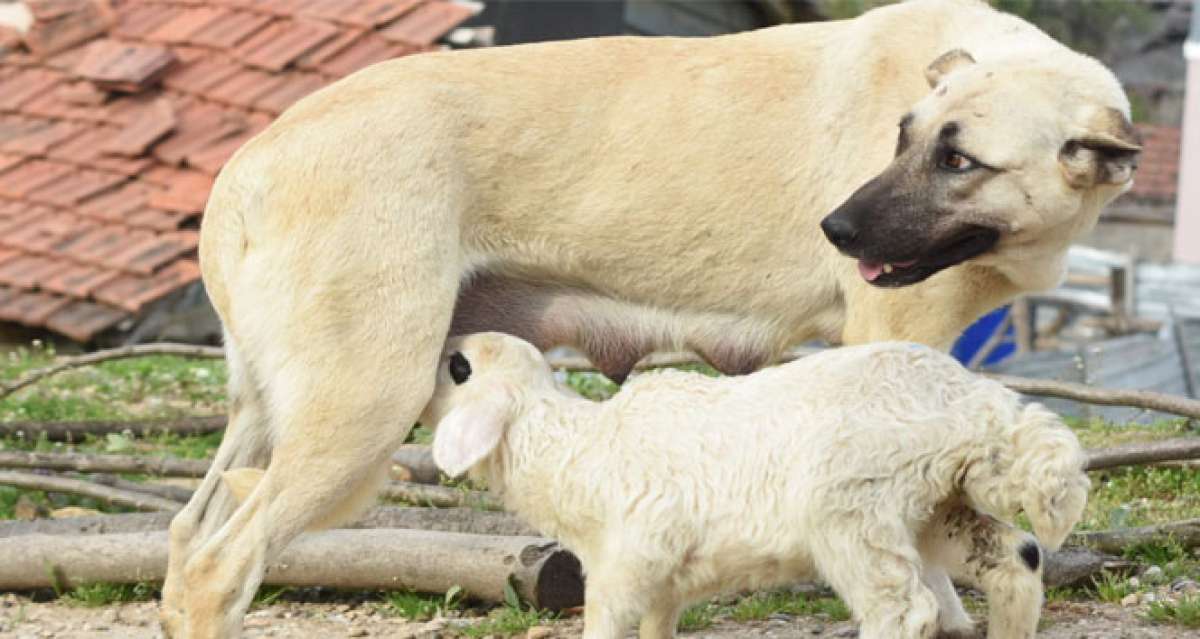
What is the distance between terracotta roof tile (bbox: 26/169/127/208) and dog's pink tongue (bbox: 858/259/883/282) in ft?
24.3

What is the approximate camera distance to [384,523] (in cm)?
583

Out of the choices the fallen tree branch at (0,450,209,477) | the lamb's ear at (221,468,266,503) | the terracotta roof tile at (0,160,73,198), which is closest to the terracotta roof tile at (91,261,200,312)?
the terracotta roof tile at (0,160,73,198)

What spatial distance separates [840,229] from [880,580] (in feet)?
3.98

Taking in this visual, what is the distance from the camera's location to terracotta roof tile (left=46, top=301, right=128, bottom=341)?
33.5ft

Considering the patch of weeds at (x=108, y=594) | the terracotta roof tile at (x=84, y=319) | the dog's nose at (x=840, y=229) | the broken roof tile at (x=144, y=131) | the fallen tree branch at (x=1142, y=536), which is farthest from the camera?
the broken roof tile at (x=144, y=131)

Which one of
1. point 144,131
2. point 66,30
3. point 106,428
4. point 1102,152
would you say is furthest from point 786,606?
point 66,30

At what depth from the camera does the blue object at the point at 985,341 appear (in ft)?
45.7

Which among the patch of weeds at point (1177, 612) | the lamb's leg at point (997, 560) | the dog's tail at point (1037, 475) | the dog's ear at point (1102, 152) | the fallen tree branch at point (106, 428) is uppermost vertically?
the dog's ear at point (1102, 152)

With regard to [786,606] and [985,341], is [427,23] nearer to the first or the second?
[985,341]

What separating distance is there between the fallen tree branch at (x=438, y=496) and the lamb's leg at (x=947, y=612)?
194 centimetres

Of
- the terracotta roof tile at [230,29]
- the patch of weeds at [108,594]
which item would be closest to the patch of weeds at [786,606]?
the patch of weeds at [108,594]

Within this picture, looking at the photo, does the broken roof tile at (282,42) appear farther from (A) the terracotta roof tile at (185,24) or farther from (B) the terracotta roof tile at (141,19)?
(B) the terracotta roof tile at (141,19)

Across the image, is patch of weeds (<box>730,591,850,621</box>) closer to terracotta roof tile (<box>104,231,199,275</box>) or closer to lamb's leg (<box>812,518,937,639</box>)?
lamb's leg (<box>812,518,937,639</box>)

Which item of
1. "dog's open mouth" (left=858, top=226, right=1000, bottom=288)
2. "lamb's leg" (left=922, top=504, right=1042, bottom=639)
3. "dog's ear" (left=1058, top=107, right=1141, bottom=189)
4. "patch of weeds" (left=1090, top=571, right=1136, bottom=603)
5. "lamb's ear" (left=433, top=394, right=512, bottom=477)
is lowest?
"patch of weeds" (left=1090, top=571, right=1136, bottom=603)
